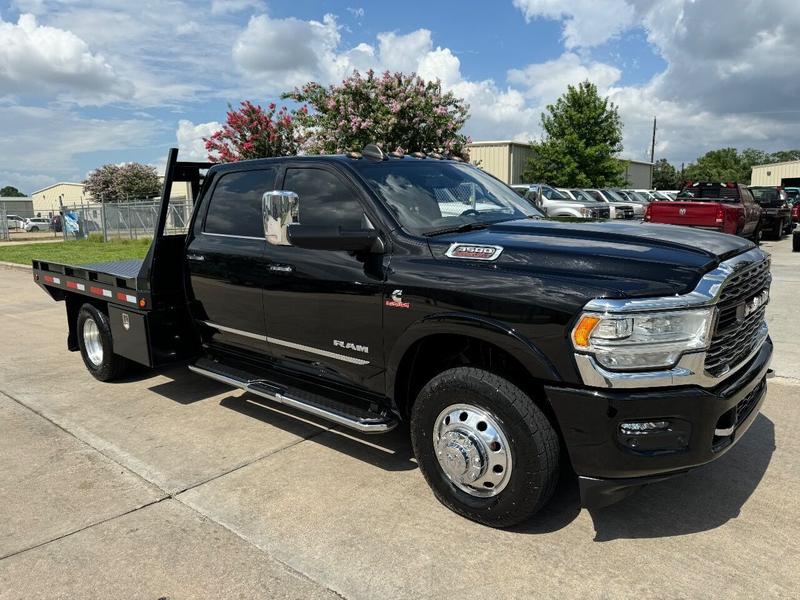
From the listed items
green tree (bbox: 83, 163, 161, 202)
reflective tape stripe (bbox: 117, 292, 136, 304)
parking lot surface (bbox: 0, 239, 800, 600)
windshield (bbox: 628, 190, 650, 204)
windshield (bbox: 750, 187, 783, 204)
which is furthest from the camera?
green tree (bbox: 83, 163, 161, 202)

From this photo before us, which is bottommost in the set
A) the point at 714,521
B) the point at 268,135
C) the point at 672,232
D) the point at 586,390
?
the point at 714,521

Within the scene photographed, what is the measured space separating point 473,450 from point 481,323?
650mm

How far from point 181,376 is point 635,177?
61.1m

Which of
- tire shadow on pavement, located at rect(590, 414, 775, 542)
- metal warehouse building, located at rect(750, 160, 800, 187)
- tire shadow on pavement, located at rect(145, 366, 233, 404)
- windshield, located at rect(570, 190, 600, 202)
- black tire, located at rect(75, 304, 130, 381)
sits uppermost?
metal warehouse building, located at rect(750, 160, 800, 187)

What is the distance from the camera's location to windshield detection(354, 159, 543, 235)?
12.2 ft

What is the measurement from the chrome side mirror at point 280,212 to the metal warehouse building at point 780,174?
77.4 metres

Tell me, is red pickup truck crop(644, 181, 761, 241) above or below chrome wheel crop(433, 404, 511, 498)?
above

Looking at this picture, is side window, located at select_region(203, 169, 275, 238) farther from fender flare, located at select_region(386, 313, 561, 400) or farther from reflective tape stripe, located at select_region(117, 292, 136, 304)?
fender flare, located at select_region(386, 313, 561, 400)

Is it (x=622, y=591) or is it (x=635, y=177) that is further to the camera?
(x=635, y=177)

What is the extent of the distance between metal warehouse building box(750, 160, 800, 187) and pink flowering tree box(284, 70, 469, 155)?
6571 cm

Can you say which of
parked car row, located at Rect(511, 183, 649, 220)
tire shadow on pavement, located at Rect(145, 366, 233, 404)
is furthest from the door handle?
parked car row, located at Rect(511, 183, 649, 220)

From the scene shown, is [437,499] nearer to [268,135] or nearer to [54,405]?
[54,405]

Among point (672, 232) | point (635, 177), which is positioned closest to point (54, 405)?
point (672, 232)

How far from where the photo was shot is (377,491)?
3637 millimetres
